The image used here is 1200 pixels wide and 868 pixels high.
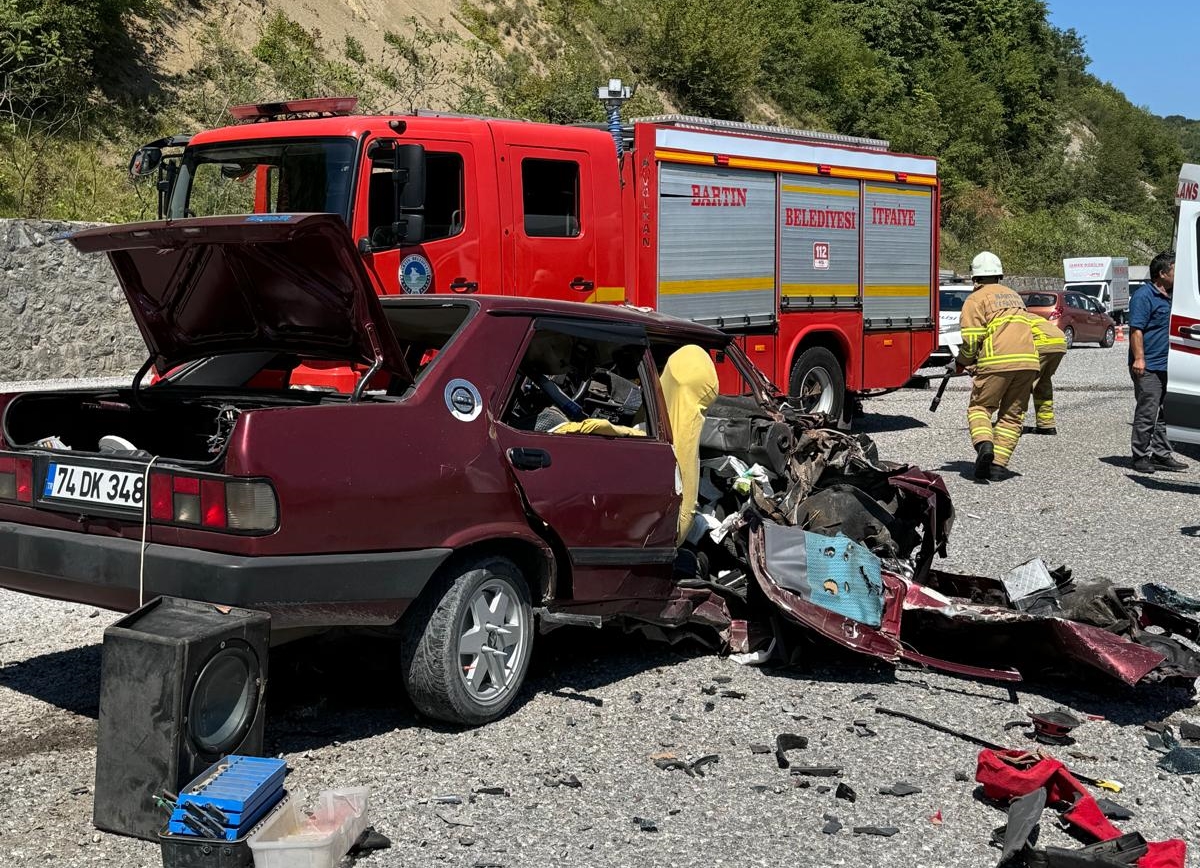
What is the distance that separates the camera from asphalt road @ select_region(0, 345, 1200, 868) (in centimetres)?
386

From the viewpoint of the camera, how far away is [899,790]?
14.1ft

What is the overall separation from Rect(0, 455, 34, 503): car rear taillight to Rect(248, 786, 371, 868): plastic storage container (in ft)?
5.65

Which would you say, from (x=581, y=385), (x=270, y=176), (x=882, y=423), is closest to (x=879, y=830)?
(x=581, y=385)

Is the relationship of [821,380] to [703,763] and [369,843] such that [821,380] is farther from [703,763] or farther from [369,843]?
[369,843]

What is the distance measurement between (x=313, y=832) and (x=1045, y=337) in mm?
10181

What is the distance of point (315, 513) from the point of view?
4.18 metres

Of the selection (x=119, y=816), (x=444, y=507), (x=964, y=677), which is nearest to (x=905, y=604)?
(x=964, y=677)

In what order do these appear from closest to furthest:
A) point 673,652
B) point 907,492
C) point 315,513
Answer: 1. point 315,513
2. point 673,652
3. point 907,492

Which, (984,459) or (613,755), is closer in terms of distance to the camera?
(613,755)

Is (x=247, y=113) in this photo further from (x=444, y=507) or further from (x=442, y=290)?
(x=444, y=507)

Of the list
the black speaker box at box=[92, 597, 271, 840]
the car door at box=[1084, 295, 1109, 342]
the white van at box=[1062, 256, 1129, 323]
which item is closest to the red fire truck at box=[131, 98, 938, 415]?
the black speaker box at box=[92, 597, 271, 840]

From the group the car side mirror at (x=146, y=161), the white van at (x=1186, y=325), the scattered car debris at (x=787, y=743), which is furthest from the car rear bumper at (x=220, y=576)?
the white van at (x=1186, y=325)

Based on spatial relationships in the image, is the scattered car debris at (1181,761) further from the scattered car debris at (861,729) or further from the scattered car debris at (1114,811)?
the scattered car debris at (861,729)

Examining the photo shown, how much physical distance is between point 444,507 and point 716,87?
123 ft
